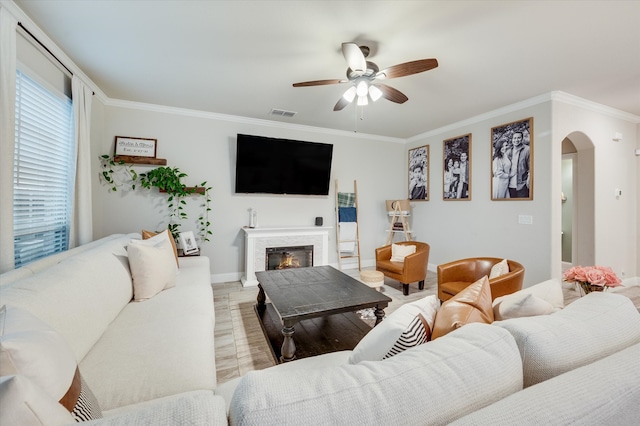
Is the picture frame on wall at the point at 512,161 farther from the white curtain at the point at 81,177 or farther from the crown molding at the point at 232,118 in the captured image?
the white curtain at the point at 81,177

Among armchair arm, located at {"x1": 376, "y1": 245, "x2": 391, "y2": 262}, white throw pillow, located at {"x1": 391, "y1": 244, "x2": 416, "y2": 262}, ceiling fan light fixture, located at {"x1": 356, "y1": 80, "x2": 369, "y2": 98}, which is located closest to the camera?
ceiling fan light fixture, located at {"x1": 356, "y1": 80, "x2": 369, "y2": 98}

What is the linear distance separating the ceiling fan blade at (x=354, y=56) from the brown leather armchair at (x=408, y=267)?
7.92ft

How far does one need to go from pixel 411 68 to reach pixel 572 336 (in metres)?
1.99

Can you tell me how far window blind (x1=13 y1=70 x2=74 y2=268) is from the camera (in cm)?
204

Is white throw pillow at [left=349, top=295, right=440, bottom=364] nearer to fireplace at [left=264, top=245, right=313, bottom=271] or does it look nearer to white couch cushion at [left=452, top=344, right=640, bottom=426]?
white couch cushion at [left=452, top=344, right=640, bottom=426]

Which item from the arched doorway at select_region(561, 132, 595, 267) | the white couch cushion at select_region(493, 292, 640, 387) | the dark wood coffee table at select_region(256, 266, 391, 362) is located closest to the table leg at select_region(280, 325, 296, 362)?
the dark wood coffee table at select_region(256, 266, 391, 362)

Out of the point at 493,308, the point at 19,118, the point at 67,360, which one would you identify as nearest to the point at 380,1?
the point at 493,308

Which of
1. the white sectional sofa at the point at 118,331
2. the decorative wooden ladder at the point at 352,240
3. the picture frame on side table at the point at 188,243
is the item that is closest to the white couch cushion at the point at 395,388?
the white sectional sofa at the point at 118,331

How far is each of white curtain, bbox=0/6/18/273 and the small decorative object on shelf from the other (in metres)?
3.41

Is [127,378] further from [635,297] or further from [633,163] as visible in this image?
[633,163]

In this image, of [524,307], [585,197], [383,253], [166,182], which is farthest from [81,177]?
[585,197]

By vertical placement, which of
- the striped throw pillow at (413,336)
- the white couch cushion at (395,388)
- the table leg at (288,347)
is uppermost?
the white couch cushion at (395,388)

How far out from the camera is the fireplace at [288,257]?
4246 millimetres

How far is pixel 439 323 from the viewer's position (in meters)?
1.09
